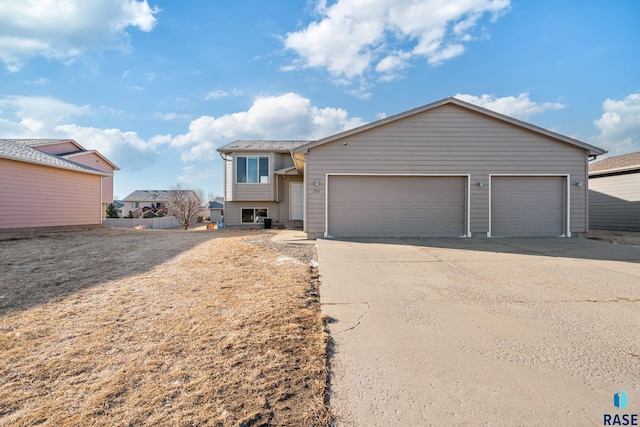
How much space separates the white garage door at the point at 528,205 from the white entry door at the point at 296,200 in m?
9.64

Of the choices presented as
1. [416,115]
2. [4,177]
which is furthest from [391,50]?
[4,177]

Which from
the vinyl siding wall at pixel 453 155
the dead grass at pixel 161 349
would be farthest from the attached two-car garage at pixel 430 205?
the dead grass at pixel 161 349

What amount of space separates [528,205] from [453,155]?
3.18 meters

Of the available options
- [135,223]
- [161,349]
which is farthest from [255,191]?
[135,223]

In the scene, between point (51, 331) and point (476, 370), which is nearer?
point (476, 370)

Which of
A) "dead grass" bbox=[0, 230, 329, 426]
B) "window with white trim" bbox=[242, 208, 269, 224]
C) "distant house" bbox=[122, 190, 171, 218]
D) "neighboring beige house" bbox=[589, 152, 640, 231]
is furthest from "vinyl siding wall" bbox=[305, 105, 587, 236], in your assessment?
"distant house" bbox=[122, 190, 171, 218]

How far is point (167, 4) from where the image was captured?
838 cm

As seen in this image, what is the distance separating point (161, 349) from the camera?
7.94 feet

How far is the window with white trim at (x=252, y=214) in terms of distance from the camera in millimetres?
17359

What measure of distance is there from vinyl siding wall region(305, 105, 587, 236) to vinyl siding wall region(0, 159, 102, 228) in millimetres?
11090

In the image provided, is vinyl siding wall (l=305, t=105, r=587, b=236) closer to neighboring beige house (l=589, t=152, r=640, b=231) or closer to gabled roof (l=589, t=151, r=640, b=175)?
gabled roof (l=589, t=151, r=640, b=175)

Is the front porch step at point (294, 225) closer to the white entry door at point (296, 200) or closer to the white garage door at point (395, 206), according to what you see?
the white entry door at point (296, 200)

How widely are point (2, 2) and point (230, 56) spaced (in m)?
6.05

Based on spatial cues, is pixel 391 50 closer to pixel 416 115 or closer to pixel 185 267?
pixel 416 115
